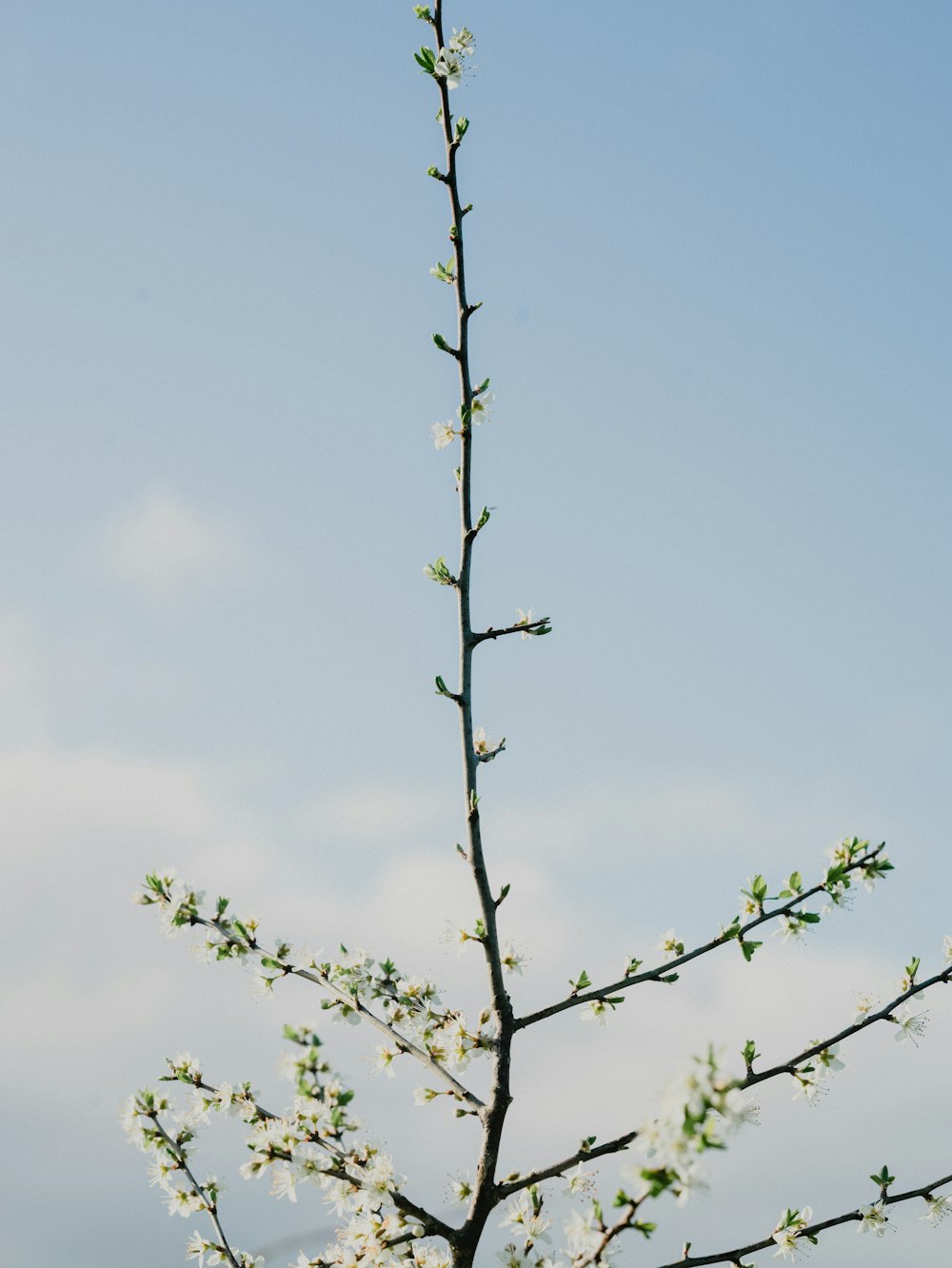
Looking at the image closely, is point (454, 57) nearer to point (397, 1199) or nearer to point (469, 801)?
point (469, 801)

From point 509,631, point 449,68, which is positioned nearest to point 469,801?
point 509,631

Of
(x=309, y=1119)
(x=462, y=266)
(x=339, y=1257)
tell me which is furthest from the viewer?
(x=462, y=266)

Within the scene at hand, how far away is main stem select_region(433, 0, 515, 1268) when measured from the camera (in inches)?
196

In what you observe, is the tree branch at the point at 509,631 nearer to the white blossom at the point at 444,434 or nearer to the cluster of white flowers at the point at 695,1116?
the white blossom at the point at 444,434

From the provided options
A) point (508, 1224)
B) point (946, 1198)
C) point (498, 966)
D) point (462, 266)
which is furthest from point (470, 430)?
point (946, 1198)

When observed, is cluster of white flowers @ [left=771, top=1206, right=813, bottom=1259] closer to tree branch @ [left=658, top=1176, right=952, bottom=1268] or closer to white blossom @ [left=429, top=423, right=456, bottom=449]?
tree branch @ [left=658, top=1176, right=952, bottom=1268]

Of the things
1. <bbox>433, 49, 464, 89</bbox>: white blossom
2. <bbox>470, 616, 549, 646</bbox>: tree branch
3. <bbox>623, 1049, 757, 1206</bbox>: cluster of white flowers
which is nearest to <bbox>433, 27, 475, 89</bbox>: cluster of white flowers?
<bbox>433, 49, 464, 89</bbox>: white blossom

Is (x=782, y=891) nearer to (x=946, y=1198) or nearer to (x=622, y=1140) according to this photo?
(x=622, y=1140)

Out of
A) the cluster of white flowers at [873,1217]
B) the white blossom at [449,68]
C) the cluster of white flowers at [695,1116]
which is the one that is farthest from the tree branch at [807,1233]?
A: the white blossom at [449,68]

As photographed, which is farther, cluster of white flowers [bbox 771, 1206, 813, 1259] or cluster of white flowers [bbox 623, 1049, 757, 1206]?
cluster of white flowers [bbox 771, 1206, 813, 1259]

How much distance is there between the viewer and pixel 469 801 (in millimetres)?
5277

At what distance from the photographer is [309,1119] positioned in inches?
188

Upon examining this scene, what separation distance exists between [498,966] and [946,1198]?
2.55 m

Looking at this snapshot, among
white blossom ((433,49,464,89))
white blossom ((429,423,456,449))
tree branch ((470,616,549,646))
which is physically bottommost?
tree branch ((470,616,549,646))
